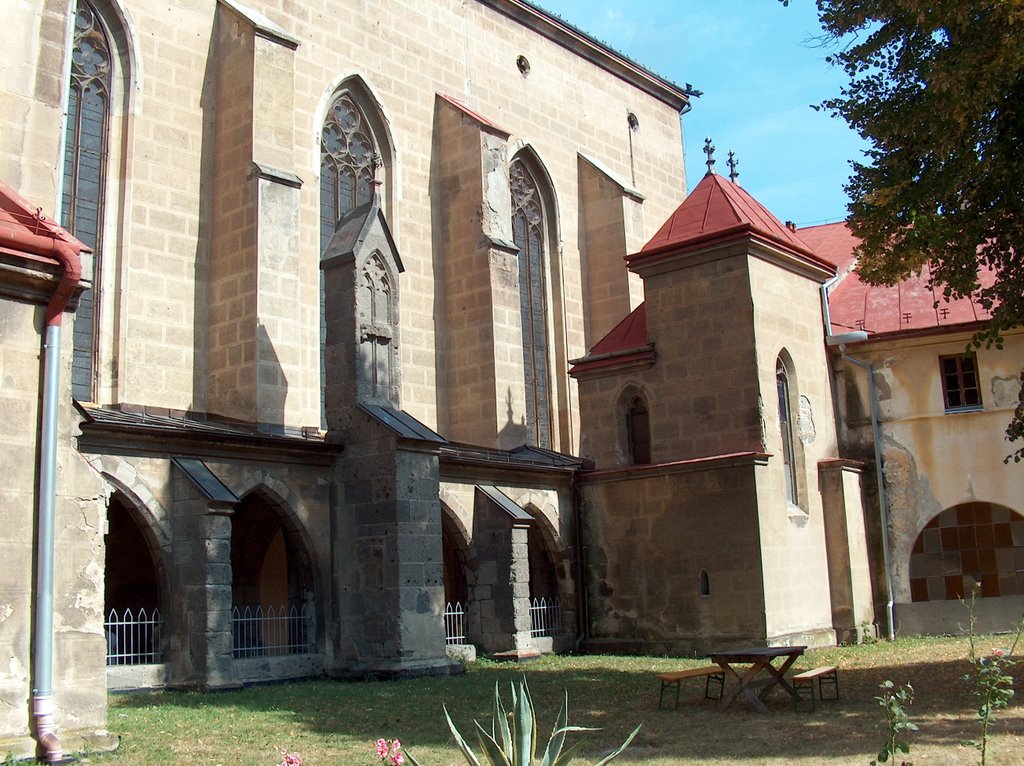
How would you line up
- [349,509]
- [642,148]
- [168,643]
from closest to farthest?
1. [168,643]
2. [349,509]
3. [642,148]

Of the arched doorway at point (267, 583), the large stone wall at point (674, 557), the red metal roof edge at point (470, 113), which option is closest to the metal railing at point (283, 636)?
the arched doorway at point (267, 583)

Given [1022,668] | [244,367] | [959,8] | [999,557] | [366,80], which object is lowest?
[1022,668]

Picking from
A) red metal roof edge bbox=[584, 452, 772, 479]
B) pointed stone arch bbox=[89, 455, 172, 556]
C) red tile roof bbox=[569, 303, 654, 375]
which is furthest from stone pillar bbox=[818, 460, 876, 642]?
pointed stone arch bbox=[89, 455, 172, 556]

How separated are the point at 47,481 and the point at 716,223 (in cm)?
1286

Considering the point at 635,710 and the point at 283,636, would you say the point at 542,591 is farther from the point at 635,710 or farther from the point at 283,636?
the point at 635,710

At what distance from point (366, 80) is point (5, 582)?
1545 cm

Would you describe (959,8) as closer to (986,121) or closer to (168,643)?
(986,121)

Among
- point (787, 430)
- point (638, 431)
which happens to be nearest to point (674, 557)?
point (638, 431)

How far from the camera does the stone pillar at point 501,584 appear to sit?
17094mm

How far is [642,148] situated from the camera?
29766 mm

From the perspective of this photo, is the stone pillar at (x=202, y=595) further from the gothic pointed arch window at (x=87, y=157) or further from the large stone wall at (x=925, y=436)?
the large stone wall at (x=925, y=436)

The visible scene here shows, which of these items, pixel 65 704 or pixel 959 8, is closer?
pixel 65 704

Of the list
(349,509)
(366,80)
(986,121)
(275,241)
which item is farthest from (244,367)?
(986,121)

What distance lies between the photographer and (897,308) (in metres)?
20.8
